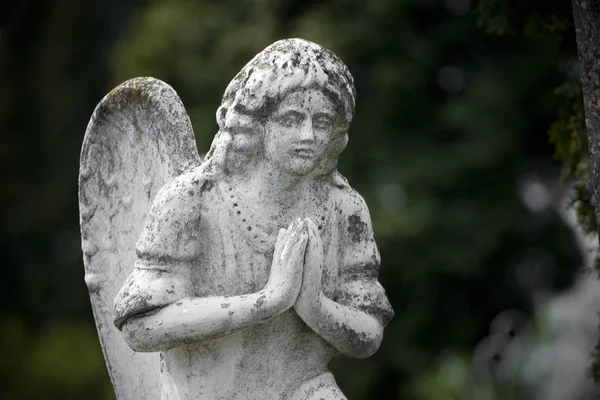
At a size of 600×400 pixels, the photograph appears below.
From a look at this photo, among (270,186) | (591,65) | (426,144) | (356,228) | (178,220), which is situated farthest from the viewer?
(426,144)

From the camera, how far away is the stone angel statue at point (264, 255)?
588 centimetres

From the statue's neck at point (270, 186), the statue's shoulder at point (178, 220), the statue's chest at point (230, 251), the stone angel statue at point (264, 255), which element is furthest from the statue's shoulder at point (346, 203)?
the statue's shoulder at point (178, 220)

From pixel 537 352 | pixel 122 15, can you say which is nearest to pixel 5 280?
pixel 122 15

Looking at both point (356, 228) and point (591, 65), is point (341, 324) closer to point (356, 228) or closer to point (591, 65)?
point (356, 228)

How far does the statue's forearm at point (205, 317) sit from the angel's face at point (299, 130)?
1.77 ft

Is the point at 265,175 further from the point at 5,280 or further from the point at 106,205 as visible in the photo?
the point at 5,280

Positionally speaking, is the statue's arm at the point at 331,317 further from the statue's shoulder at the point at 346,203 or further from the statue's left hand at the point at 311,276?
the statue's shoulder at the point at 346,203

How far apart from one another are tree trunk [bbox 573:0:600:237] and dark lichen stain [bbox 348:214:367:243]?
109cm

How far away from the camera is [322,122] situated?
19.6ft

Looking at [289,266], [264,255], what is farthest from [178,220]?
[289,266]

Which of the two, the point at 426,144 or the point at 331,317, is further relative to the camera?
the point at 426,144

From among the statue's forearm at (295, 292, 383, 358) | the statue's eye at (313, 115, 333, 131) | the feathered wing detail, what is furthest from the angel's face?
the feathered wing detail

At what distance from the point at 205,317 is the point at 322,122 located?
2.96 ft

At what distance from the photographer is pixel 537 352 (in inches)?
538
